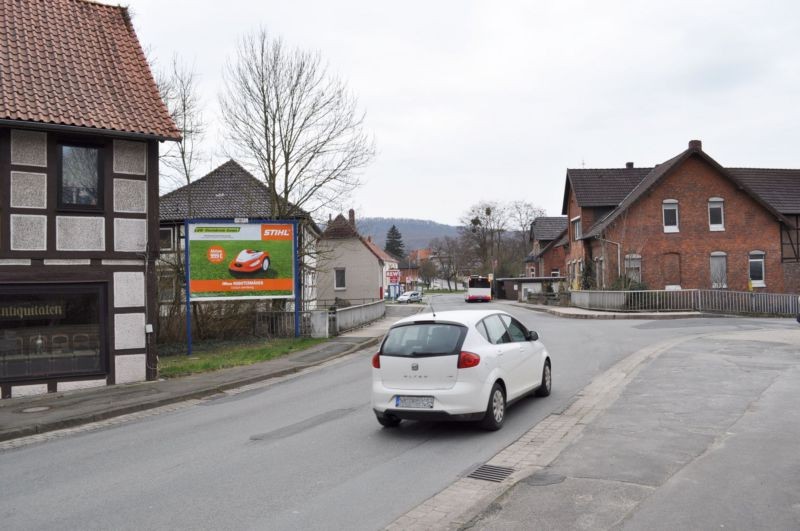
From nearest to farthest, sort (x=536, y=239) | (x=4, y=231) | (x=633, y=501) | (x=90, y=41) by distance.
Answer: (x=633, y=501) → (x=4, y=231) → (x=90, y=41) → (x=536, y=239)

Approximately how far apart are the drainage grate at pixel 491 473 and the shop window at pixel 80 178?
10703 mm

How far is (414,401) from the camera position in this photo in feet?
27.4

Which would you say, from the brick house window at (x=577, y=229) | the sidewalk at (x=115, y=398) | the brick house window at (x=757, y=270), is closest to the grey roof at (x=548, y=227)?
the brick house window at (x=577, y=229)

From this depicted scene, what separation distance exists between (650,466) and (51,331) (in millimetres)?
11583

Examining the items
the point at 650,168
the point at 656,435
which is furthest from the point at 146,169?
the point at 650,168

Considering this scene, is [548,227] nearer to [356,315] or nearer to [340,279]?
[340,279]

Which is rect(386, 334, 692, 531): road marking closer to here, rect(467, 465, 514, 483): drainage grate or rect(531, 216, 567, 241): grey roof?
rect(467, 465, 514, 483): drainage grate

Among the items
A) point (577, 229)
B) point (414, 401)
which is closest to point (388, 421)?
point (414, 401)

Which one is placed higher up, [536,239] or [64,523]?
[536,239]

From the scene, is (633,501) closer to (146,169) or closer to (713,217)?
(146,169)

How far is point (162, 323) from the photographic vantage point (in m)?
21.5

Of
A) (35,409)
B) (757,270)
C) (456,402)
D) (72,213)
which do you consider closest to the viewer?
(456,402)

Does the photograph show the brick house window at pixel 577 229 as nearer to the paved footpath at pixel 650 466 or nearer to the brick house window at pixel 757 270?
the brick house window at pixel 757 270

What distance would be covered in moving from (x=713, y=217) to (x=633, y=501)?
1503 inches
